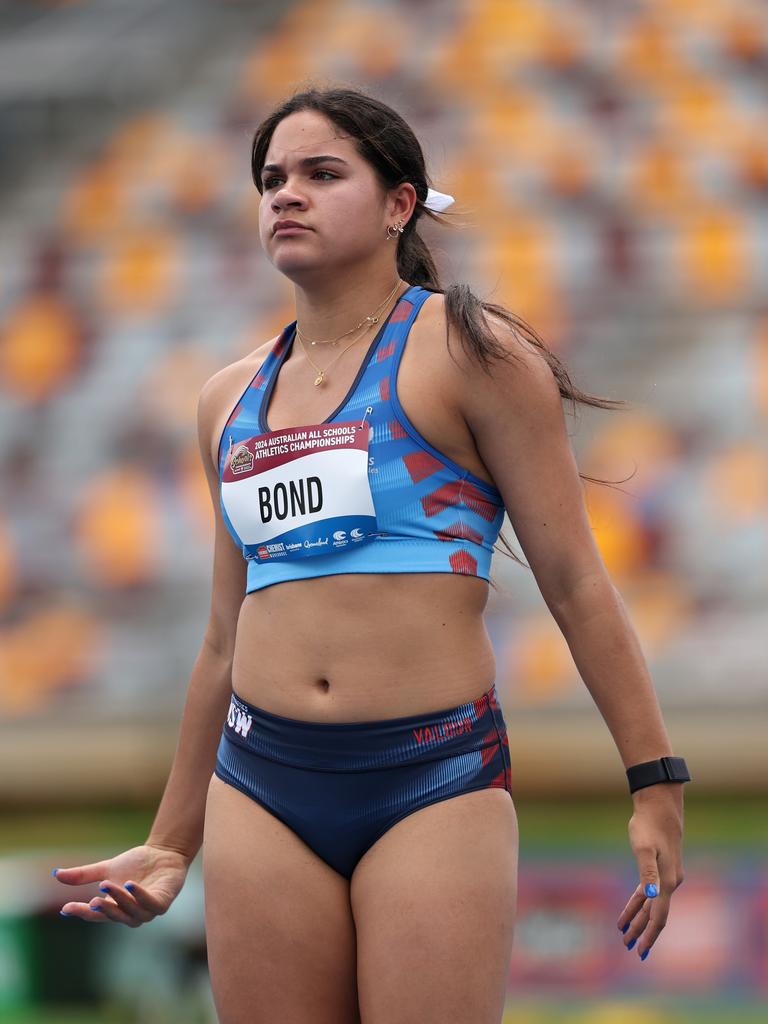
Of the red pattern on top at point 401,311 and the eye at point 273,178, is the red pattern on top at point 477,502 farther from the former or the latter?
the eye at point 273,178

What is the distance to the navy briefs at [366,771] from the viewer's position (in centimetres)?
199

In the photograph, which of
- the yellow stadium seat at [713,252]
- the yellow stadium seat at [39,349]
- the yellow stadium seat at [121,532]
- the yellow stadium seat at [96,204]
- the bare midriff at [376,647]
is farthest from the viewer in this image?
the yellow stadium seat at [96,204]

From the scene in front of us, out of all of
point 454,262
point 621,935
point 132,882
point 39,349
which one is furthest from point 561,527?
point 39,349

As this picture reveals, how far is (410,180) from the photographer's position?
2.28 m

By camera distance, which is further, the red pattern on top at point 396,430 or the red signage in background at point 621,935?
the red signage in background at point 621,935

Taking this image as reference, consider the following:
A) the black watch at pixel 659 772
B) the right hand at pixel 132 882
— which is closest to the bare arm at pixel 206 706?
the right hand at pixel 132 882

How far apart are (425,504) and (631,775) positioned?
48 cm

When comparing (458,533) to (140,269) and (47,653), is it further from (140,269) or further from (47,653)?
(140,269)

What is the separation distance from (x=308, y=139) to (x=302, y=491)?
0.54m

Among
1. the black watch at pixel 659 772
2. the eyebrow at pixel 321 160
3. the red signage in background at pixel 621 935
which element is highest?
the eyebrow at pixel 321 160

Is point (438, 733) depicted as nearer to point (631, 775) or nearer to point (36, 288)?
point (631, 775)

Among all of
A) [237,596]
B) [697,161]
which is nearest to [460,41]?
[697,161]

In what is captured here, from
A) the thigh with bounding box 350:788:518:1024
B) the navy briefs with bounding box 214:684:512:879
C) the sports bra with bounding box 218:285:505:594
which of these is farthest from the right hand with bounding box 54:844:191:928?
the sports bra with bounding box 218:285:505:594

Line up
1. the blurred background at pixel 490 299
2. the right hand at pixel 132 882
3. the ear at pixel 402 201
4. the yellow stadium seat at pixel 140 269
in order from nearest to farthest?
the right hand at pixel 132 882 → the ear at pixel 402 201 → the blurred background at pixel 490 299 → the yellow stadium seat at pixel 140 269
